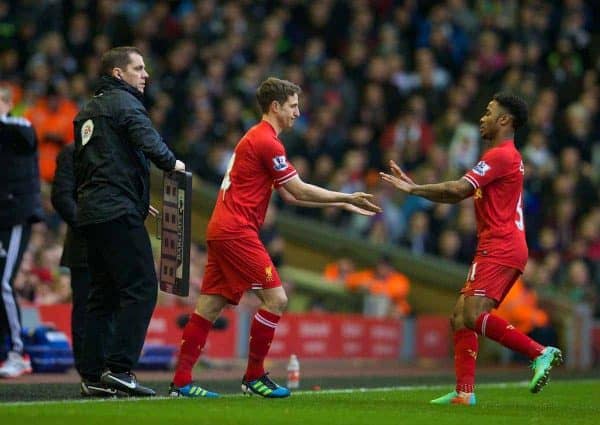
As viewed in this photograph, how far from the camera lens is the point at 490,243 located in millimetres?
11211

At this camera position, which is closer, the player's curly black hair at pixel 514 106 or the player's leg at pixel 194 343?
the player's leg at pixel 194 343

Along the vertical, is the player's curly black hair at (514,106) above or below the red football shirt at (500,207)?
above

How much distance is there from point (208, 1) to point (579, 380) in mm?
10329

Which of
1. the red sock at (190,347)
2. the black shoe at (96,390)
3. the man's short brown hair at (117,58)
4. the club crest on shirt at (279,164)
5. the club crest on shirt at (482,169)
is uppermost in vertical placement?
the man's short brown hair at (117,58)

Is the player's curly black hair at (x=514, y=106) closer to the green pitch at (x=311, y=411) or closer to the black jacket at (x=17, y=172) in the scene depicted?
the green pitch at (x=311, y=411)

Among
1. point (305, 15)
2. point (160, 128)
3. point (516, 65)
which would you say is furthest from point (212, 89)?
point (516, 65)

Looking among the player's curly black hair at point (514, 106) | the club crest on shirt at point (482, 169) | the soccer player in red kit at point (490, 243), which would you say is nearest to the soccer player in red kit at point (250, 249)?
the soccer player in red kit at point (490, 243)

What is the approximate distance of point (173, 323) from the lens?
1755 centimetres

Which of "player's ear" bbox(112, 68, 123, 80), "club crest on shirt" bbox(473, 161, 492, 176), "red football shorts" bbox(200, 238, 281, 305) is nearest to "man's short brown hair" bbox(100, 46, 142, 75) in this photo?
"player's ear" bbox(112, 68, 123, 80)

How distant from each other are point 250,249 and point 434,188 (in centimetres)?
142

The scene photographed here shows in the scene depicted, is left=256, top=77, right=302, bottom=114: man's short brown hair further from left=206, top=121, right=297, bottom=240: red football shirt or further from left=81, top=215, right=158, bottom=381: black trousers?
left=81, top=215, right=158, bottom=381: black trousers

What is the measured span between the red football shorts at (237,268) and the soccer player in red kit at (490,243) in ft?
3.55

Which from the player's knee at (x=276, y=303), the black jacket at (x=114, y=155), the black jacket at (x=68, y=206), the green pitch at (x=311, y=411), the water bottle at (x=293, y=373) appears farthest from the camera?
the water bottle at (x=293, y=373)

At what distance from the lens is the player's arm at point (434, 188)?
11.0 m
